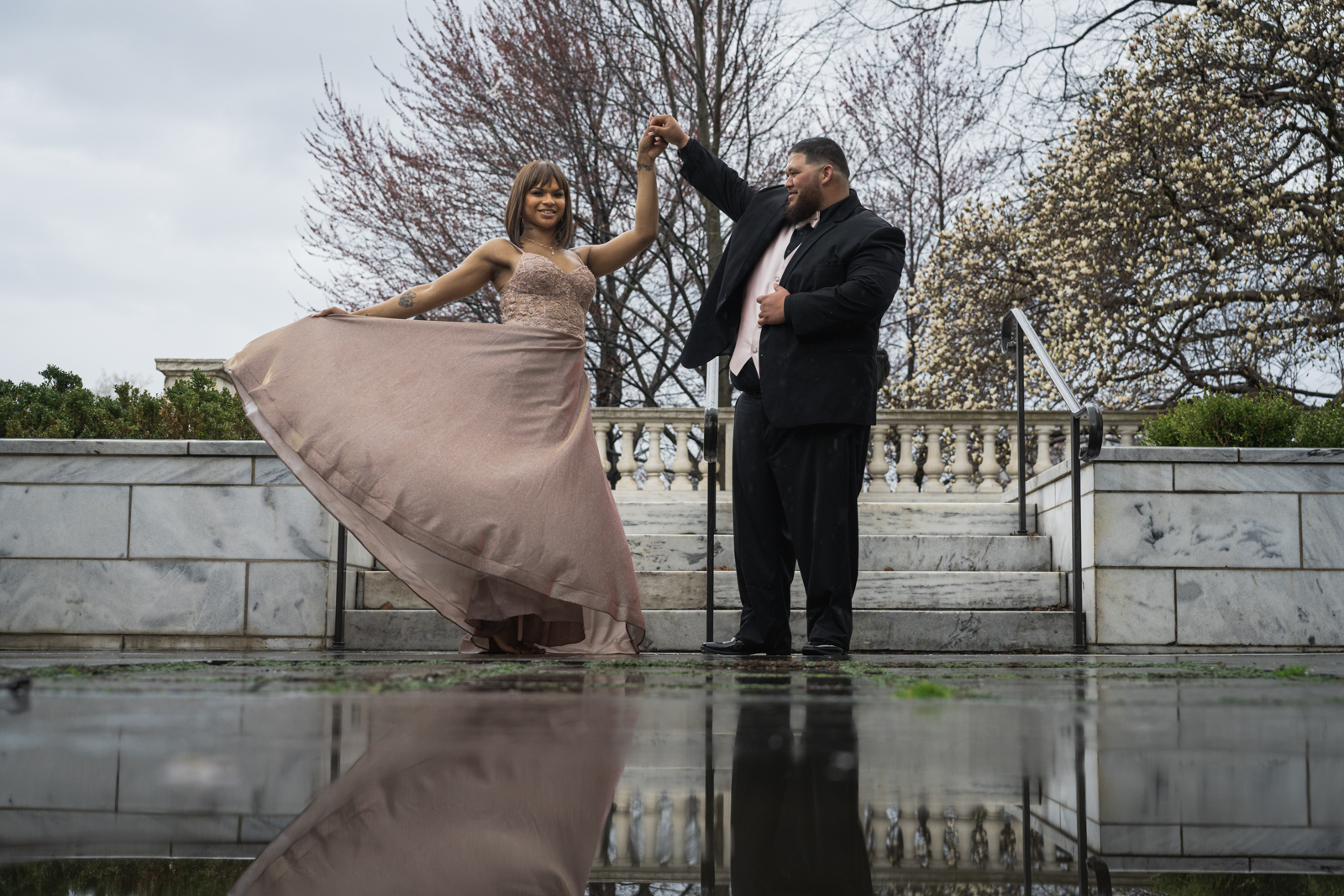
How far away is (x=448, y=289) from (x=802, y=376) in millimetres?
1567

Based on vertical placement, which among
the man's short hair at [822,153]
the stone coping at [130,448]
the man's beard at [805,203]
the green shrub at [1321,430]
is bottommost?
the stone coping at [130,448]

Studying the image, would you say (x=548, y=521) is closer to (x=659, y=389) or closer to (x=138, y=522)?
(x=138, y=522)

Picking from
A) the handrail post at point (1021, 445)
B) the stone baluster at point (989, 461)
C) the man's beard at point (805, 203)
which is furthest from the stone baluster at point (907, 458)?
the man's beard at point (805, 203)

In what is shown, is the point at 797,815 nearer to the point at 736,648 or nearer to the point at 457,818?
the point at 457,818

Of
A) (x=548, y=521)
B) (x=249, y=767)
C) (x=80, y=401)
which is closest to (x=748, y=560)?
(x=548, y=521)

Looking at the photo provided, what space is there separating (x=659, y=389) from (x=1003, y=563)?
35.1ft

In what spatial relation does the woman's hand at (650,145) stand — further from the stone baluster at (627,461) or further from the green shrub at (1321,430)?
the stone baluster at (627,461)

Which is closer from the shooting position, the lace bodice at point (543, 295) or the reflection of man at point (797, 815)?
the reflection of man at point (797, 815)

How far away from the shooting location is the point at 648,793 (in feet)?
3.65

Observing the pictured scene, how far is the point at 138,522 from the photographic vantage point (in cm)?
596

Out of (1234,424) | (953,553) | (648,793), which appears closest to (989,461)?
(1234,424)

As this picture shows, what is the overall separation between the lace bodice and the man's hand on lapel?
81 cm

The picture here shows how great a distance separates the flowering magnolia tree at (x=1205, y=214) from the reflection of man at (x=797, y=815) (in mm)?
12741

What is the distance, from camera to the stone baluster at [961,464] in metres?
11.4
